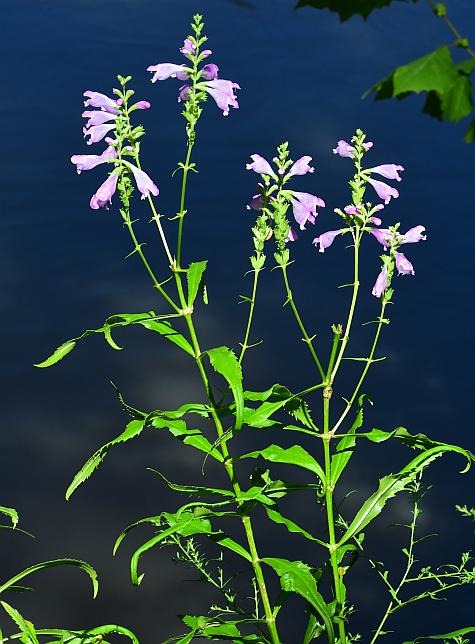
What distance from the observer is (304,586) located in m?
1.56

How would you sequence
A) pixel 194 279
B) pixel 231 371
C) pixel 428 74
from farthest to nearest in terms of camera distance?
1. pixel 194 279
2. pixel 231 371
3. pixel 428 74

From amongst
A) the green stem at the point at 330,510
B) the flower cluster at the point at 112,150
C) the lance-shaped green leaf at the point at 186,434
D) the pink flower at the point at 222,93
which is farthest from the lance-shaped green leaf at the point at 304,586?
the pink flower at the point at 222,93

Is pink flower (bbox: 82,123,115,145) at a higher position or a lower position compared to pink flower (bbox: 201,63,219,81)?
lower

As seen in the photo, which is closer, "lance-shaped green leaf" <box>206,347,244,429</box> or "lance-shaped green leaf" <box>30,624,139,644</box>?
"lance-shaped green leaf" <box>206,347,244,429</box>

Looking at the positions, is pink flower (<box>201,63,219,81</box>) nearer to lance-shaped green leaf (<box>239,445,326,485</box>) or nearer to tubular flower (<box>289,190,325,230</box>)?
tubular flower (<box>289,190,325,230</box>)

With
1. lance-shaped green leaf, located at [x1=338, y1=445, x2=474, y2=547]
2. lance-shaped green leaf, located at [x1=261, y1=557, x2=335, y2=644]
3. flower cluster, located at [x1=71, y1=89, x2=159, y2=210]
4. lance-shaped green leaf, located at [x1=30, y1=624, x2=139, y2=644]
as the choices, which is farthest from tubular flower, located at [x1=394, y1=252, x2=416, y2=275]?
lance-shaped green leaf, located at [x1=30, y1=624, x2=139, y2=644]

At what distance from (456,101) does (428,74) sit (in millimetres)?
41

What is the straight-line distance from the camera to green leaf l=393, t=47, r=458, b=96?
1052 millimetres

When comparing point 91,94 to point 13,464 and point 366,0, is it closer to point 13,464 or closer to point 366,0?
point 366,0

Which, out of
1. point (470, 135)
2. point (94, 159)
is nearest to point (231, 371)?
point (94, 159)

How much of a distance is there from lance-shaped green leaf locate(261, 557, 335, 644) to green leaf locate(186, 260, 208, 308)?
1.35 feet

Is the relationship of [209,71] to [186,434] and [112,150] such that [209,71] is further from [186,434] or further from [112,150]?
[186,434]

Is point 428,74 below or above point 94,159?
above

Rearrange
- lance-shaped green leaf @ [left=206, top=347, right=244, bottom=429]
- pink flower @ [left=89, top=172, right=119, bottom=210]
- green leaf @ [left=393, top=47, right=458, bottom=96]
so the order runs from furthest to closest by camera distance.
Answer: pink flower @ [left=89, top=172, right=119, bottom=210] → lance-shaped green leaf @ [left=206, top=347, right=244, bottom=429] → green leaf @ [left=393, top=47, right=458, bottom=96]
